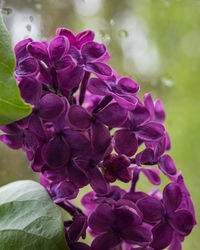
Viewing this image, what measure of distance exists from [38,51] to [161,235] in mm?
218

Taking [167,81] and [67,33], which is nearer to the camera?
[67,33]

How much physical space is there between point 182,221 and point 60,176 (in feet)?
0.42

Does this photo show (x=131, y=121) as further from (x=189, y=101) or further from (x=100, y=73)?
(x=189, y=101)

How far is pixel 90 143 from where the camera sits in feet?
1.11

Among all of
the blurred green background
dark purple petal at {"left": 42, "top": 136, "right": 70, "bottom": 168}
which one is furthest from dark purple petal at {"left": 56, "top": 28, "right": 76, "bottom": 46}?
the blurred green background

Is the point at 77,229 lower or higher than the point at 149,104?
lower

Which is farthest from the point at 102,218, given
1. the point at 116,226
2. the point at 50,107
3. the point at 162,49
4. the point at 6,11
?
the point at 162,49

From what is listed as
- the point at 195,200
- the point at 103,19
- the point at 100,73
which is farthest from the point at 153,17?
the point at 100,73

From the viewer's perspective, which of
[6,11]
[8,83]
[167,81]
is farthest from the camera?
[167,81]

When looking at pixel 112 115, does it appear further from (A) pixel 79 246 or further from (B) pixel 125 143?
(A) pixel 79 246

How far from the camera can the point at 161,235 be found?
354 mm

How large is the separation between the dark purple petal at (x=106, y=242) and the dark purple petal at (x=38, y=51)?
18cm

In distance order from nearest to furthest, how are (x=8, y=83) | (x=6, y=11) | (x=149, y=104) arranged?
(x=8, y=83) < (x=149, y=104) < (x=6, y=11)

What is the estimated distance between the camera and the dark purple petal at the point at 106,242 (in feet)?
1.14
